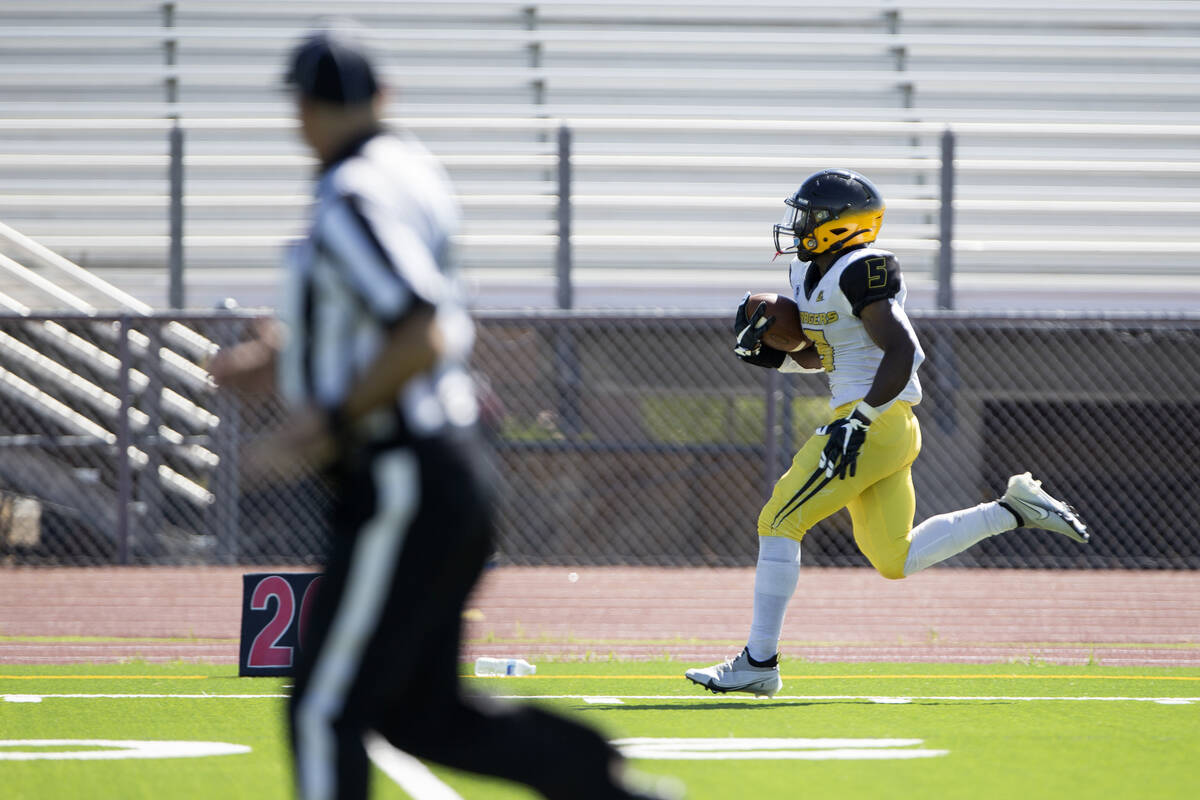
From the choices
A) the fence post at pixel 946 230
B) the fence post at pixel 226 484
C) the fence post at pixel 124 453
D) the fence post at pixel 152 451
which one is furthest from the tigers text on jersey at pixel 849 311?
the fence post at pixel 946 230

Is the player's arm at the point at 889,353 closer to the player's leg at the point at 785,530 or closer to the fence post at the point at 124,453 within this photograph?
the player's leg at the point at 785,530

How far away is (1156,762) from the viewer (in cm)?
436

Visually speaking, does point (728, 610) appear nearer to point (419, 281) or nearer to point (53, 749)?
point (53, 749)

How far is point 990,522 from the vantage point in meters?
5.66

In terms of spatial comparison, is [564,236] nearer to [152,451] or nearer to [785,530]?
[152,451]

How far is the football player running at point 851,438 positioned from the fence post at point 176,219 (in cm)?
784

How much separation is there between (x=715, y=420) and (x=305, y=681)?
381 inches

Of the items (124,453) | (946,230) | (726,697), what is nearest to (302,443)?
(726,697)

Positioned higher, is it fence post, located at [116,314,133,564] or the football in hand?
the football in hand

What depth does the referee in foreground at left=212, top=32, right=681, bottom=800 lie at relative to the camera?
2.48 m

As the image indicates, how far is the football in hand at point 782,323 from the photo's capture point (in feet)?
18.6

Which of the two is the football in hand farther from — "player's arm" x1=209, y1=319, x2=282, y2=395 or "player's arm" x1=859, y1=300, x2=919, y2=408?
"player's arm" x1=209, y1=319, x2=282, y2=395

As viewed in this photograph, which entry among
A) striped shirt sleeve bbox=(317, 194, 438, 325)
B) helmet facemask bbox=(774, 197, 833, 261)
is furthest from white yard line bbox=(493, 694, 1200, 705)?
striped shirt sleeve bbox=(317, 194, 438, 325)

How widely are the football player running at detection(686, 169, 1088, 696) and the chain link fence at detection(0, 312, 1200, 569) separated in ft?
17.0
